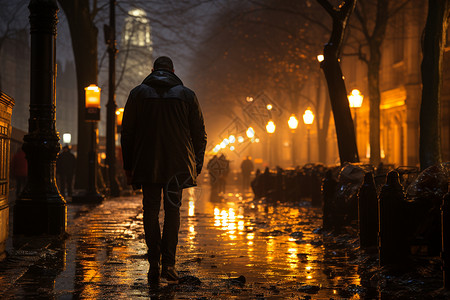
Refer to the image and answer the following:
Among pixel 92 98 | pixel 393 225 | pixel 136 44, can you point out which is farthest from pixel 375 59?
pixel 136 44

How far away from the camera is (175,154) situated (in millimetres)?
6852

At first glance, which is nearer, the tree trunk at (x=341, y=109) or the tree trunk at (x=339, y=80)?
the tree trunk at (x=339, y=80)

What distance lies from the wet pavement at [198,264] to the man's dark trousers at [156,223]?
246mm

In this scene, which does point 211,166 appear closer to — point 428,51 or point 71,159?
point 71,159

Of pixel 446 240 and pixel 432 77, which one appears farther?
pixel 432 77

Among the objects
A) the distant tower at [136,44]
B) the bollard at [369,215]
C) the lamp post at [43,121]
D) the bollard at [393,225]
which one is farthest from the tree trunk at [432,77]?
the distant tower at [136,44]

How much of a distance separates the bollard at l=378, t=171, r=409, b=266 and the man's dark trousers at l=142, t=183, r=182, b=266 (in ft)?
6.39

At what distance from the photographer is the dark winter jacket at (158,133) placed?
6820 millimetres

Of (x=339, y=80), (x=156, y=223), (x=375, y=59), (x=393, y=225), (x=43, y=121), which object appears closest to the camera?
(x=156, y=223)

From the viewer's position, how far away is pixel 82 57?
2583 centimetres

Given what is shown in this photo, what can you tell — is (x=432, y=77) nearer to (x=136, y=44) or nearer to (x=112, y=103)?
(x=112, y=103)

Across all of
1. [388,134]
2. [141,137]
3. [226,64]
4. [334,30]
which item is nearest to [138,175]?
[141,137]

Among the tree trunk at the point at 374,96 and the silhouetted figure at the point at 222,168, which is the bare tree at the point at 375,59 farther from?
the silhouetted figure at the point at 222,168

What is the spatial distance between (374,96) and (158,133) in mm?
19835
